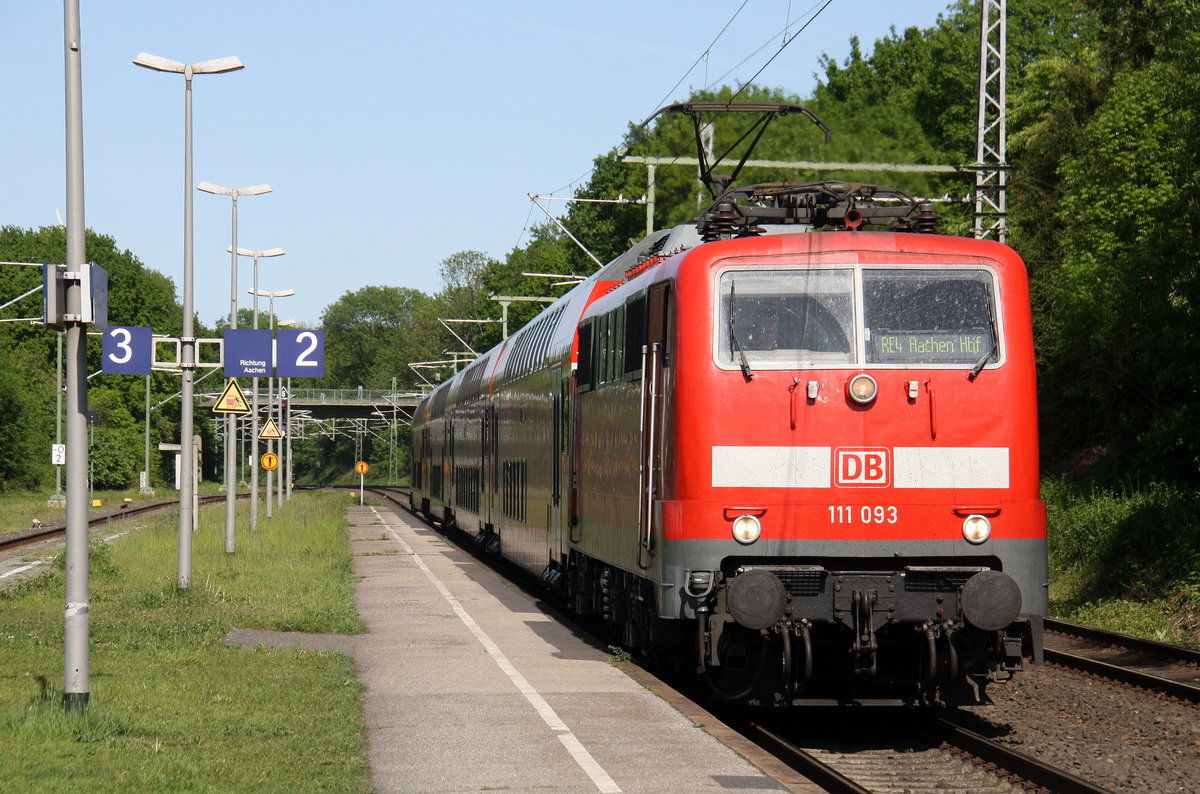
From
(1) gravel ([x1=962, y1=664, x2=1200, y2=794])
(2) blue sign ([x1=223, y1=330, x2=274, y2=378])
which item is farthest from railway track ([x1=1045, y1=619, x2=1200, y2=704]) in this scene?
(2) blue sign ([x1=223, y1=330, x2=274, y2=378])

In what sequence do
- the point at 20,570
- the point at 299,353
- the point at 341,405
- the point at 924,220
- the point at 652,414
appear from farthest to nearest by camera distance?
the point at 341,405 < the point at 299,353 < the point at 20,570 < the point at 924,220 < the point at 652,414

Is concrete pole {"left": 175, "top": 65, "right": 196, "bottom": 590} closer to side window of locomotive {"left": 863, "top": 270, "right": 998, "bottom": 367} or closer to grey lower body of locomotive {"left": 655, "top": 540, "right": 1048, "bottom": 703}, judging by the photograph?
grey lower body of locomotive {"left": 655, "top": 540, "right": 1048, "bottom": 703}

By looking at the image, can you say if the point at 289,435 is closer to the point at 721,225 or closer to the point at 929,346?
the point at 721,225

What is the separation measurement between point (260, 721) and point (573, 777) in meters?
2.74

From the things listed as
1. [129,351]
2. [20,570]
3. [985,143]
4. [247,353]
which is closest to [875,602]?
[129,351]

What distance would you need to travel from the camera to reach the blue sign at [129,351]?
22.3 meters

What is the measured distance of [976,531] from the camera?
33.8ft

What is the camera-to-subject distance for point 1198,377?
20.9 metres

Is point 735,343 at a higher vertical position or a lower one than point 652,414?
higher

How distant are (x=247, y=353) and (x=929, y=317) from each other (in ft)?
55.7

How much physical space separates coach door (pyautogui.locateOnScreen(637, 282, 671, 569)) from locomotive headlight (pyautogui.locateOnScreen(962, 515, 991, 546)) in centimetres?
217

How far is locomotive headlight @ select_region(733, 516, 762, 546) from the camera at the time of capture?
1031 cm

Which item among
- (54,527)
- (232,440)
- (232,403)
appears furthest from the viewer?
(54,527)

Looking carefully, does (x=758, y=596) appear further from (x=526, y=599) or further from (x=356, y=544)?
(x=356, y=544)
